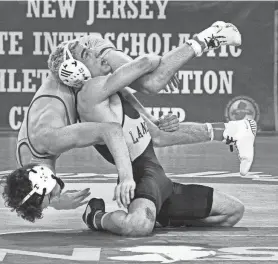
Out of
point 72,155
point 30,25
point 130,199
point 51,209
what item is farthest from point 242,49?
point 130,199

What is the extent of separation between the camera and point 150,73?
269 inches

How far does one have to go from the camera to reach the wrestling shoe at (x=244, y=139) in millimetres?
7309

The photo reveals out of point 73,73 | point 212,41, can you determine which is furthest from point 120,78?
point 212,41

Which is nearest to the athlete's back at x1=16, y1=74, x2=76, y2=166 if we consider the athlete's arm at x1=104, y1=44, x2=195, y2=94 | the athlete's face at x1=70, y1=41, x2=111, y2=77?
the athlete's face at x1=70, y1=41, x2=111, y2=77

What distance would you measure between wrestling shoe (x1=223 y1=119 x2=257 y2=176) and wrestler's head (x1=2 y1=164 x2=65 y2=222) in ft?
4.98

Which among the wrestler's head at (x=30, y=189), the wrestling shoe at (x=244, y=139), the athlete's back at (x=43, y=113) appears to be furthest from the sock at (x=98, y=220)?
the wrestling shoe at (x=244, y=139)

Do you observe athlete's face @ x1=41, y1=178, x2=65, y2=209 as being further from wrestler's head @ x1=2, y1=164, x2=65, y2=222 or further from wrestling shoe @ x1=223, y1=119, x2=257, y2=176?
wrestling shoe @ x1=223, y1=119, x2=257, y2=176

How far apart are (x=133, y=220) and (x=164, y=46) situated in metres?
9.30

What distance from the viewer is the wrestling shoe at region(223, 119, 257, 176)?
24.0ft

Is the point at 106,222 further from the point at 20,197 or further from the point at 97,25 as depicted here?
the point at 97,25

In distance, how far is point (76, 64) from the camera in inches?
267

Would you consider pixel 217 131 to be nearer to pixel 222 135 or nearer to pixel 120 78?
pixel 222 135

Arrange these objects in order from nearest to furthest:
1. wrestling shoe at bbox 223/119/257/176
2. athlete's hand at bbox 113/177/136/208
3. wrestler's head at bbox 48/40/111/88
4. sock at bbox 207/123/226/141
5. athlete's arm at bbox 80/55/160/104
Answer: athlete's hand at bbox 113/177/136/208 → athlete's arm at bbox 80/55/160/104 → wrestler's head at bbox 48/40/111/88 → wrestling shoe at bbox 223/119/257/176 → sock at bbox 207/123/226/141

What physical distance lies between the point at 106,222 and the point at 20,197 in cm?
57
